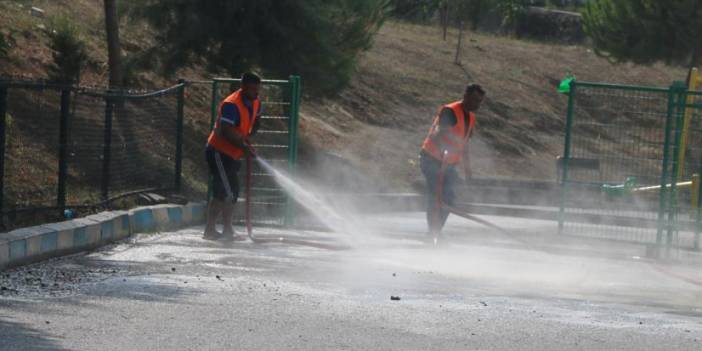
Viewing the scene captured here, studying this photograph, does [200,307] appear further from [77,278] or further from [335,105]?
[335,105]

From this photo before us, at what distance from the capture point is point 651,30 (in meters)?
31.6

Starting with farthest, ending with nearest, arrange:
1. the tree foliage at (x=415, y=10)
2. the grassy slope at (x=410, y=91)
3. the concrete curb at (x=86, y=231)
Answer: the tree foliage at (x=415, y=10)
the grassy slope at (x=410, y=91)
the concrete curb at (x=86, y=231)

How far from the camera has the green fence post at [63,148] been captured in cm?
1315

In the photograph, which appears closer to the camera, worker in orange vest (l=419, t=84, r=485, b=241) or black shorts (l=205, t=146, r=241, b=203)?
black shorts (l=205, t=146, r=241, b=203)

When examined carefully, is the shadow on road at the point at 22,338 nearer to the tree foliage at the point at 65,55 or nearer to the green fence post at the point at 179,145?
the green fence post at the point at 179,145

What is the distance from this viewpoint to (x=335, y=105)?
25.4 meters

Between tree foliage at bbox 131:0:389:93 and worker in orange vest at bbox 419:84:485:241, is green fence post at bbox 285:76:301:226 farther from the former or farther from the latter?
tree foliage at bbox 131:0:389:93

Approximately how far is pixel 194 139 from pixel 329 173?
2500mm

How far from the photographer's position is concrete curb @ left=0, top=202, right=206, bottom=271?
10820mm

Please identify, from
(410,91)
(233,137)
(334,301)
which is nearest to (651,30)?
(410,91)

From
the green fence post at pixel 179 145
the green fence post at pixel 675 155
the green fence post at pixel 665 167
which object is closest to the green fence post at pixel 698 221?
the green fence post at pixel 675 155

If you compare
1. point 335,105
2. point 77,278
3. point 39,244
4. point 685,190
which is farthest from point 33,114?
point 335,105

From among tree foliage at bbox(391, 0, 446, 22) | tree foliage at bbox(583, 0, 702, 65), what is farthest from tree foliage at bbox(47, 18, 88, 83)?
tree foliage at bbox(391, 0, 446, 22)

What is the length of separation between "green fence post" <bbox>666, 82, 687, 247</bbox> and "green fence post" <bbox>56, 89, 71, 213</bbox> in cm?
663
